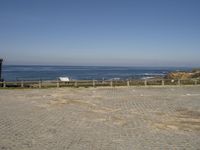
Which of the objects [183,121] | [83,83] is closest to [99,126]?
[183,121]

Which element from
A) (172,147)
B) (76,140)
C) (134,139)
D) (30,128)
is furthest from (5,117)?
(172,147)

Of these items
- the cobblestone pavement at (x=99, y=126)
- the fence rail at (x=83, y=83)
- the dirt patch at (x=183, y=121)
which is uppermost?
the fence rail at (x=83, y=83)

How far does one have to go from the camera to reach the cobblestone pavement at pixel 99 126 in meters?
8.86

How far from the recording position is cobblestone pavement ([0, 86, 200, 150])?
29.1 ft

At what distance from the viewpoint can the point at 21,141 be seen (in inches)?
357

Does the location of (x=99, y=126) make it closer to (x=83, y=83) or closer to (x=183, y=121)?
(x=183, y=121)

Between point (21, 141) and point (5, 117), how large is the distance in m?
4.34

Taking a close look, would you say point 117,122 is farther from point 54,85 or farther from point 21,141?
point 54,85

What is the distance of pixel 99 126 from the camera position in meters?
11.4

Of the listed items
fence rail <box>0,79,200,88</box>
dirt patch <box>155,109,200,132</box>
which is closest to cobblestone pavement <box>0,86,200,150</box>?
dirt patch <box>155,109,200,132</box>

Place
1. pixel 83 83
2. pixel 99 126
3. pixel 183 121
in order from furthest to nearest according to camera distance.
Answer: pixel 83 83 < pixel 183 121 < pixel 99 126

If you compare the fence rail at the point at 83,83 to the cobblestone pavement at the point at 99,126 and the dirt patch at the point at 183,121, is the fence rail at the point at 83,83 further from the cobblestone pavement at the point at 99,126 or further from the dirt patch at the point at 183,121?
the dirt patch at the point at 183,121

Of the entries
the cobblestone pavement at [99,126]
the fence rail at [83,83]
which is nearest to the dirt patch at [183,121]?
the cobblestone pavement at [99,126]

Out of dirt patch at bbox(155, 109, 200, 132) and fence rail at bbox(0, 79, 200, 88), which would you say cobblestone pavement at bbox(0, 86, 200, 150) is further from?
fence rail at bbox(0, 79, 200, 88)
